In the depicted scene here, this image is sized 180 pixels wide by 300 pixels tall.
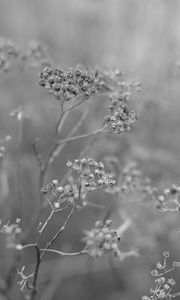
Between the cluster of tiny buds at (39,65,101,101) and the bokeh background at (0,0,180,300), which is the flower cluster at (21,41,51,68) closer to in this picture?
the bokeh background at (0,0,180,300)

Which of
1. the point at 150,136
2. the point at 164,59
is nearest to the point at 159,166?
the point at 150,136

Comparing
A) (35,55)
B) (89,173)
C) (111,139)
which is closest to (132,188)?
(89,173)

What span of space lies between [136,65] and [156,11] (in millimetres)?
1332

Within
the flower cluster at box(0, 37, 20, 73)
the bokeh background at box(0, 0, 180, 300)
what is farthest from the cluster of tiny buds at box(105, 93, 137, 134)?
the flower cluster at box(0, 37, 20, 73)

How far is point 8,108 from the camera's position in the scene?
6.80 m

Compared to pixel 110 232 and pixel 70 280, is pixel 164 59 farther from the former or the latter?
pixel 110 232

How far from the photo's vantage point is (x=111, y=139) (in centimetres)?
582

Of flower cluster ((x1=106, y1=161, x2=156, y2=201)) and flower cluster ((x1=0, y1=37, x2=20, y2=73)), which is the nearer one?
flower cluster ((x1=106, y1=161, x2=156, y2=201))

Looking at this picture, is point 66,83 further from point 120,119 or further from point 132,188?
point 132,188

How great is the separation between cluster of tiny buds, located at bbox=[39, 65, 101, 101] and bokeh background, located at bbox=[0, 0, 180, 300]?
1164 millimetres

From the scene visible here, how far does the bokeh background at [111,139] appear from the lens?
5.57 metres

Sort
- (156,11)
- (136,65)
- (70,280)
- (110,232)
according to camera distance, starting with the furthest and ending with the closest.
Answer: (136,65) → (156,11) → (70,280) → (110,232)

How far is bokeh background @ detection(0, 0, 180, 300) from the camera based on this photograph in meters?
5.57

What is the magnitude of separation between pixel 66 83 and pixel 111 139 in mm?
2645
